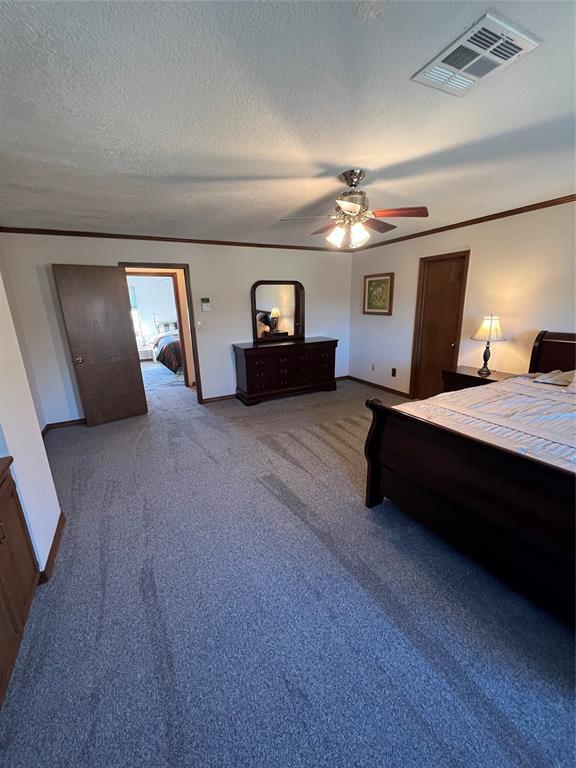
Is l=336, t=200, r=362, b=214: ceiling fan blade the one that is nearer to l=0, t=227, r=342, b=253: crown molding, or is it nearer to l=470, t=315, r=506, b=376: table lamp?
l=470, t=315, r=506, b=376: table lamp

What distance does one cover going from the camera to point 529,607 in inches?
60.4

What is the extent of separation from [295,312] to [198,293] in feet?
5.33

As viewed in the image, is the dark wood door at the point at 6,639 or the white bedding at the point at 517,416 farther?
the white bedding at the point at 517,416

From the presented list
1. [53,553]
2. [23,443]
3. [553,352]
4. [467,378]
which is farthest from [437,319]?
[53,553]

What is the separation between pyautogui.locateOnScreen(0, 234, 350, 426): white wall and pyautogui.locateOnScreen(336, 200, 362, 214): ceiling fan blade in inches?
104

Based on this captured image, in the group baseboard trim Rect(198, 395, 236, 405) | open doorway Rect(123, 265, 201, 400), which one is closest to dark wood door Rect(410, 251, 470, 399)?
baseboard trim Rect(198, 395, 236, 405)

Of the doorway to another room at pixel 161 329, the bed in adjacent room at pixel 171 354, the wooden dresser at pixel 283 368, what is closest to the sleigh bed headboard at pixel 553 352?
the wooden dresser at pixel 283 368

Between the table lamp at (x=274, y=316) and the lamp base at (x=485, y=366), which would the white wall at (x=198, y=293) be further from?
the lamp base at (x=485, y=366)

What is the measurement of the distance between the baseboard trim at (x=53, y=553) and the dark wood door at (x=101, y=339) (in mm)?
2133

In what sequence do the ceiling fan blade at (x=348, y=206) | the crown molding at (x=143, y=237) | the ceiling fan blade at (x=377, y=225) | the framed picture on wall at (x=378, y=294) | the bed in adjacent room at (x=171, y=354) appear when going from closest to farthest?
the ceiling fan blade at (x=348, y=206), the ceiling fan blade at (x=377, y=225), the crown molding at (x=143, y=237), the framed picture on wall at (x=378, y=294), the bed in adjacent room at (x=171, y=354)

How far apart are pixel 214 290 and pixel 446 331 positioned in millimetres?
3302

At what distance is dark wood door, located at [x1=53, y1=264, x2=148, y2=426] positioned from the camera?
143 inches

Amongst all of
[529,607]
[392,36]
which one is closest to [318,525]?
[529,607]

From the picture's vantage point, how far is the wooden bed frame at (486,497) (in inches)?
51.8
